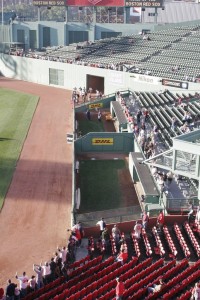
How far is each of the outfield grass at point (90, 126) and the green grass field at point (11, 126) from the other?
15.0 ft

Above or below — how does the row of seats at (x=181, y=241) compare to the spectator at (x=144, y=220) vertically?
below

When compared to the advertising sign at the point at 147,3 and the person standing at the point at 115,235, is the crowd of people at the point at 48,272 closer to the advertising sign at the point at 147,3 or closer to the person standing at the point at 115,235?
the person standing at the point at 115,235

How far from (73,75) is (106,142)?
22.9 m

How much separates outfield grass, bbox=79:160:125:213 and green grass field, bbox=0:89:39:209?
4.48 meters

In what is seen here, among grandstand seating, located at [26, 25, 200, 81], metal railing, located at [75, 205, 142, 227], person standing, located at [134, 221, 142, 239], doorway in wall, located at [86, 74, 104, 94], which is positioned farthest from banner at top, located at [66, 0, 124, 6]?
person standing, located at [134, 221, 142, 239]

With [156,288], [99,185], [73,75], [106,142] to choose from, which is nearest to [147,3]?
[73,75]

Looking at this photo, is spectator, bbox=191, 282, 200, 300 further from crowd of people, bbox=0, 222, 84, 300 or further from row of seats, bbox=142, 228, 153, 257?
crowd of people, bbox=0, 222, 84, 300

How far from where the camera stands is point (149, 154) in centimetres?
2877

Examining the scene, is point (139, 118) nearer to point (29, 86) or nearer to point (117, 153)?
point (117, 153)

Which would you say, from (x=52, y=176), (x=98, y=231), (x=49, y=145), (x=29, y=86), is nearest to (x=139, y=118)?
(x=49, y=145)

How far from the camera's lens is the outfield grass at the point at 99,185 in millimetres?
24391

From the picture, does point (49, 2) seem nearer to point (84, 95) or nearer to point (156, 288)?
point (84, 95)

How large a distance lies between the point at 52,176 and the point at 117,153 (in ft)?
21.8

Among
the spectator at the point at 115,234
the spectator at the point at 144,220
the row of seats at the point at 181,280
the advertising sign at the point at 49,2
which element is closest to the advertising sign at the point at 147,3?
the advertising sign at the point at 49,2
